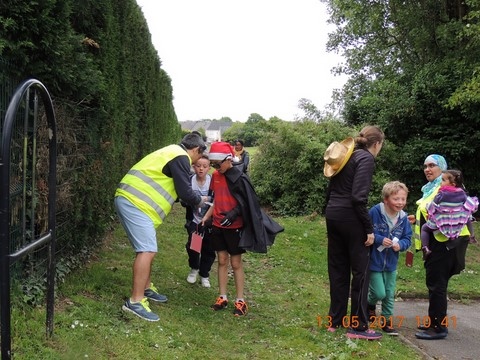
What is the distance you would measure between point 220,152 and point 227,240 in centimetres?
100

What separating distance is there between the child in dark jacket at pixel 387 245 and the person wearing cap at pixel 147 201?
2.00 m

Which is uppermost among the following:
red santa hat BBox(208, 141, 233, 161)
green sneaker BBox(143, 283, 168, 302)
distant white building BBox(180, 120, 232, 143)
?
distant white building BBox(180, 120, 232, 143)

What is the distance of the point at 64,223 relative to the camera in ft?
15.3

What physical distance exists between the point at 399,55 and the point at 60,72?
18.1m

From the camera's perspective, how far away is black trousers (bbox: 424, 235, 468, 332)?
514cm

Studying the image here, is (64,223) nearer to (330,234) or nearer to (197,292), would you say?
(197,292)

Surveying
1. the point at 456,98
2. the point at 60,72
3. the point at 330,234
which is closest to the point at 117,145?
the point at 60,72

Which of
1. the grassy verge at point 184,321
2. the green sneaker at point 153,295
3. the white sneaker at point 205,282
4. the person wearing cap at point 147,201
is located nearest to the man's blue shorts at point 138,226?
the person wearing cap at point 147,201

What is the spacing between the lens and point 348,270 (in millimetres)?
5008

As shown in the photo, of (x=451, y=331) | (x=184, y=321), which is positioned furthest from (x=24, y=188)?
(x=451, y=331)

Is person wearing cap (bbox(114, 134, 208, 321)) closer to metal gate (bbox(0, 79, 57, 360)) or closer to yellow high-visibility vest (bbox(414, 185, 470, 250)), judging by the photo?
metal gate (bbox(0, 79, 57, 360))

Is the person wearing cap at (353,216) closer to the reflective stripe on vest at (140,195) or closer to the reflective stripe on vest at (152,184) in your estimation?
the reflective stripe on vest at (152,184)

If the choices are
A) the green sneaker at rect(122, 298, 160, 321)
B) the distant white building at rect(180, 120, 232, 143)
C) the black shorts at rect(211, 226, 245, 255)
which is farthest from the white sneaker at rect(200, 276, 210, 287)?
the distant white building at rect(180, 120, 232, 143)

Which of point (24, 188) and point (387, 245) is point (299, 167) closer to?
point (387, 245)
